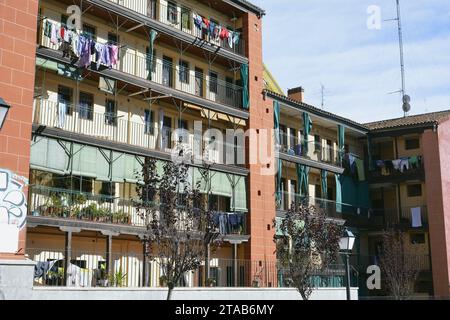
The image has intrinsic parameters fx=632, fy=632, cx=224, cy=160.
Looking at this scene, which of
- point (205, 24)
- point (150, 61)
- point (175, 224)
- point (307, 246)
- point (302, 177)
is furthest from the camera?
point (302, 177)

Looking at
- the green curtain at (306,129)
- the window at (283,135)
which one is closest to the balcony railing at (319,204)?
the green curtain at (306,129)

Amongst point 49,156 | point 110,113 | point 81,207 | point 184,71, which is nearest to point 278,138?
point 184,71

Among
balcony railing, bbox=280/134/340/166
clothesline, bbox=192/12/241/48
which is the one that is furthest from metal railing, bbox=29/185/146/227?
balcony railing, bbox=280/134/340/166

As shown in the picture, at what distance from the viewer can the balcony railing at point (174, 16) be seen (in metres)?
28.4

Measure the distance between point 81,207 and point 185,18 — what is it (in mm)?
11838

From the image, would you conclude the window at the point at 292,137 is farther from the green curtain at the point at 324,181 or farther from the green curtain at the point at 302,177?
the green curtain at the point at 324,181

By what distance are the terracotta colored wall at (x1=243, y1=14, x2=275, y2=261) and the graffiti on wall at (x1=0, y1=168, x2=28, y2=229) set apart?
1529 centimetres

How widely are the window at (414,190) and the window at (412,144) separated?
251 centimetres

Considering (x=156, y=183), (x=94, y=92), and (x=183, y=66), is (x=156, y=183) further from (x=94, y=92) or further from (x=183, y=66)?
(x=183, y=66)

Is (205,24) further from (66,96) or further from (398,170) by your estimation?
(398,170)

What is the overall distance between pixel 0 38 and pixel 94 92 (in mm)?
9321

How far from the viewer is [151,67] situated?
28.0m

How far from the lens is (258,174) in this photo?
3225 cm

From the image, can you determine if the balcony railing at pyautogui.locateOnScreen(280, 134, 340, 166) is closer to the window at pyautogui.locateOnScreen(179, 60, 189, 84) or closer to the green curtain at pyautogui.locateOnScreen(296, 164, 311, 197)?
the green curtain at pyautogui.locateOnScreen(296, 164, 311, 197)
